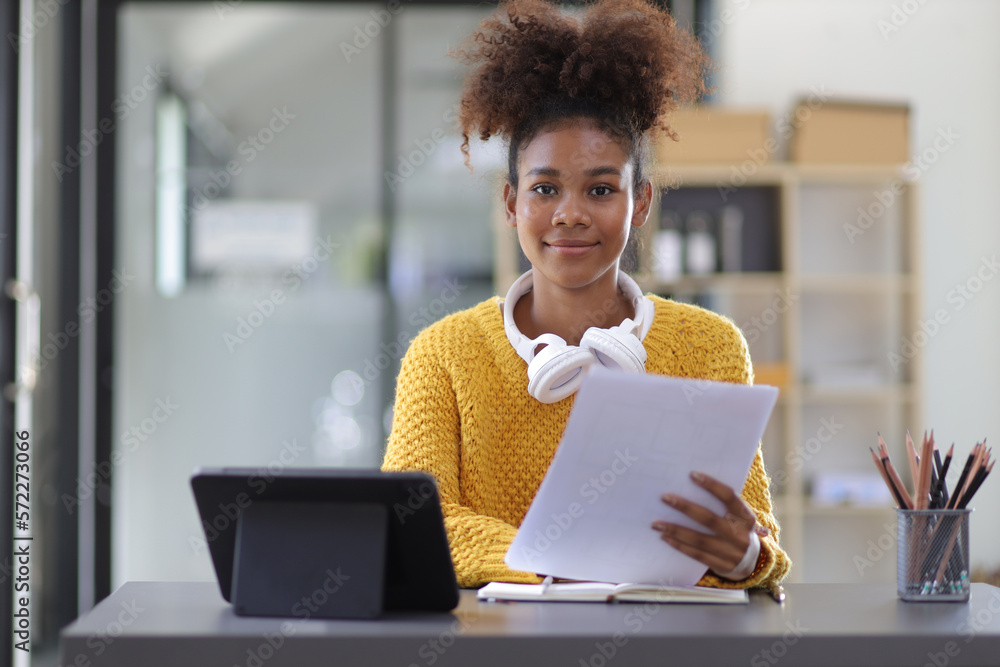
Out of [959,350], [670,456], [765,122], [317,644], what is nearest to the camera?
[317,644]

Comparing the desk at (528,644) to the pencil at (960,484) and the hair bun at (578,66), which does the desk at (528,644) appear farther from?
the hair bun at (578,66)

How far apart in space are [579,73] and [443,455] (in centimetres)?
61

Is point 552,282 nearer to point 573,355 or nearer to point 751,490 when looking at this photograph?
point 573,355

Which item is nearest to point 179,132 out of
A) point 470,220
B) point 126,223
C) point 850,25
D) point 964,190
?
point 126,223

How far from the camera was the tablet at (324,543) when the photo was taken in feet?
3.14

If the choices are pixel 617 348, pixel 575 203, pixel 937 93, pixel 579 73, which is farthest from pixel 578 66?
pixel 937 93

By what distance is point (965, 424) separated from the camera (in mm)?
3715

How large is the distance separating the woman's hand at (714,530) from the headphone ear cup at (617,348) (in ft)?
1.01

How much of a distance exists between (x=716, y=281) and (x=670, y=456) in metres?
2.67

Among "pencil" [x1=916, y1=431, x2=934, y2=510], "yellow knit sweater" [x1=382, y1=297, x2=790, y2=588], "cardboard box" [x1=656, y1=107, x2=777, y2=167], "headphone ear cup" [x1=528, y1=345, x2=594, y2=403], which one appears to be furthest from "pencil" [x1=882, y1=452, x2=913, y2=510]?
"cardboard box" [x1=656, y1=107, x2=777, y2=167]

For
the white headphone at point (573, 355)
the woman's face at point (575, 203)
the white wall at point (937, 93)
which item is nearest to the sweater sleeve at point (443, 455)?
the white headphone at point (573, 355)

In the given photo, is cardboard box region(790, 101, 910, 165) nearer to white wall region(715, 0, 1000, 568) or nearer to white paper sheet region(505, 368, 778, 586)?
white wall region(715, 0, 1000, 568)

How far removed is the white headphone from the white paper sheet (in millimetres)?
325

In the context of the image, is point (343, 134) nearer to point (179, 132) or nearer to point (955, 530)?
point (179, 132)
